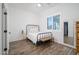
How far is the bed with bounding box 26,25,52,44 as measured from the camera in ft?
5.45

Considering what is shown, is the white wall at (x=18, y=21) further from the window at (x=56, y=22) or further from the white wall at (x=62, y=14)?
the window at (x=56, y=22)

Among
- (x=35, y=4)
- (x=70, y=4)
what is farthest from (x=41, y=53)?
(x=70, y=4)

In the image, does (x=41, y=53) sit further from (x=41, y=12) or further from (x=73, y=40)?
(x=41, y=12)

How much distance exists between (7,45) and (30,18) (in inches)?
23.1

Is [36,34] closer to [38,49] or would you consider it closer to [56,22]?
[38,49]

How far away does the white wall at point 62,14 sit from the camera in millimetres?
1571

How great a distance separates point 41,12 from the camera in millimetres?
1662

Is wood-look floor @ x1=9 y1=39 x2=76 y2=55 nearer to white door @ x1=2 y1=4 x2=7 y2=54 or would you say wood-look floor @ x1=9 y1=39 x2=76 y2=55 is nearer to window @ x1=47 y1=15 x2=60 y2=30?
white door @ x1=2 y1=4 x2=7 y2=54

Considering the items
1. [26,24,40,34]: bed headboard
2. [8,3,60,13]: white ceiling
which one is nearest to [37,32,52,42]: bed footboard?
[26,24,40,34]: bed headboard

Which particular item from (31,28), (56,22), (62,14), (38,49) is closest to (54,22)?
(56,22)

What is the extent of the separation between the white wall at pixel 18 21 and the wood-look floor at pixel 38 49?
0.12 m

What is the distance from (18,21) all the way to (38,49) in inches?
22.9

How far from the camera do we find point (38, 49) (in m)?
1.62

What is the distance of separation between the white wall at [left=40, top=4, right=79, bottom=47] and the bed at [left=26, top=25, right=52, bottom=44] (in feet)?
0.29
